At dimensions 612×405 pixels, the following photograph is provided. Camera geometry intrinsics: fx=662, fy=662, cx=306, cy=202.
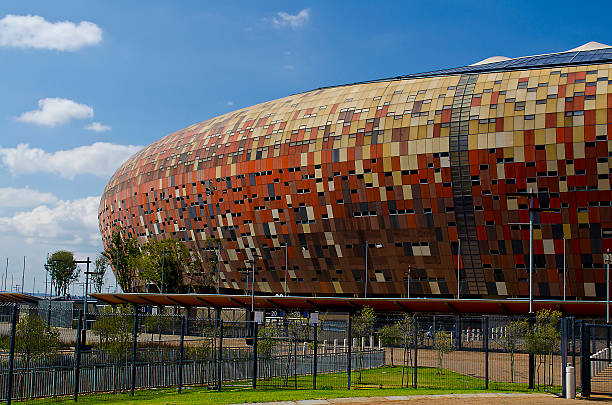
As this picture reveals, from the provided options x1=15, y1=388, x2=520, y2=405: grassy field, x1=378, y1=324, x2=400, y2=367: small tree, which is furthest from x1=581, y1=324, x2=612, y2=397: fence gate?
x1=378, y1=324, x2=400, y2=367: small tree

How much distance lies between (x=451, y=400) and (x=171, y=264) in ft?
253

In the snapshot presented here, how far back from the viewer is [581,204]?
65.5 metres

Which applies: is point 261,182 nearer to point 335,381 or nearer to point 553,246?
point 553,246

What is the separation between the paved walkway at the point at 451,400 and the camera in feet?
75.5

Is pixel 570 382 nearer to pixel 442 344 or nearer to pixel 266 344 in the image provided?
pixel 442 344

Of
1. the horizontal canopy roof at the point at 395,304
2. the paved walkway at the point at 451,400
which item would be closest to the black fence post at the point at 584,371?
the paved walkway at the point at 451,400

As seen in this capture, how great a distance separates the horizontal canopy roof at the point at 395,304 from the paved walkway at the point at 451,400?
38698 millimetres

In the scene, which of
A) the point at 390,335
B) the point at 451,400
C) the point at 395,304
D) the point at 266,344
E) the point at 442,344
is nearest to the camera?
the point at 451,400

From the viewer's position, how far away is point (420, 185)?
71.8 meters

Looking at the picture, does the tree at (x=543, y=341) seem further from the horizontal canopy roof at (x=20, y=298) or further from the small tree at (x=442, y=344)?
the horizontal canopy roof at (x=20, y=298)

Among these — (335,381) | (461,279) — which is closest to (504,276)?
(461,279)

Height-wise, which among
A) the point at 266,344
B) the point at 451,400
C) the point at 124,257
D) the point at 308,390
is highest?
the point at 124,257

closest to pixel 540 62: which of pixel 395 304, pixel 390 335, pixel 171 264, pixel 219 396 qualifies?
pixel 395 304

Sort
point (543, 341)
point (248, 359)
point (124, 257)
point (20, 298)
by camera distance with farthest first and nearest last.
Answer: point (20, 298) → point (124, 257) → point (543, 341) → point (248, 359)
